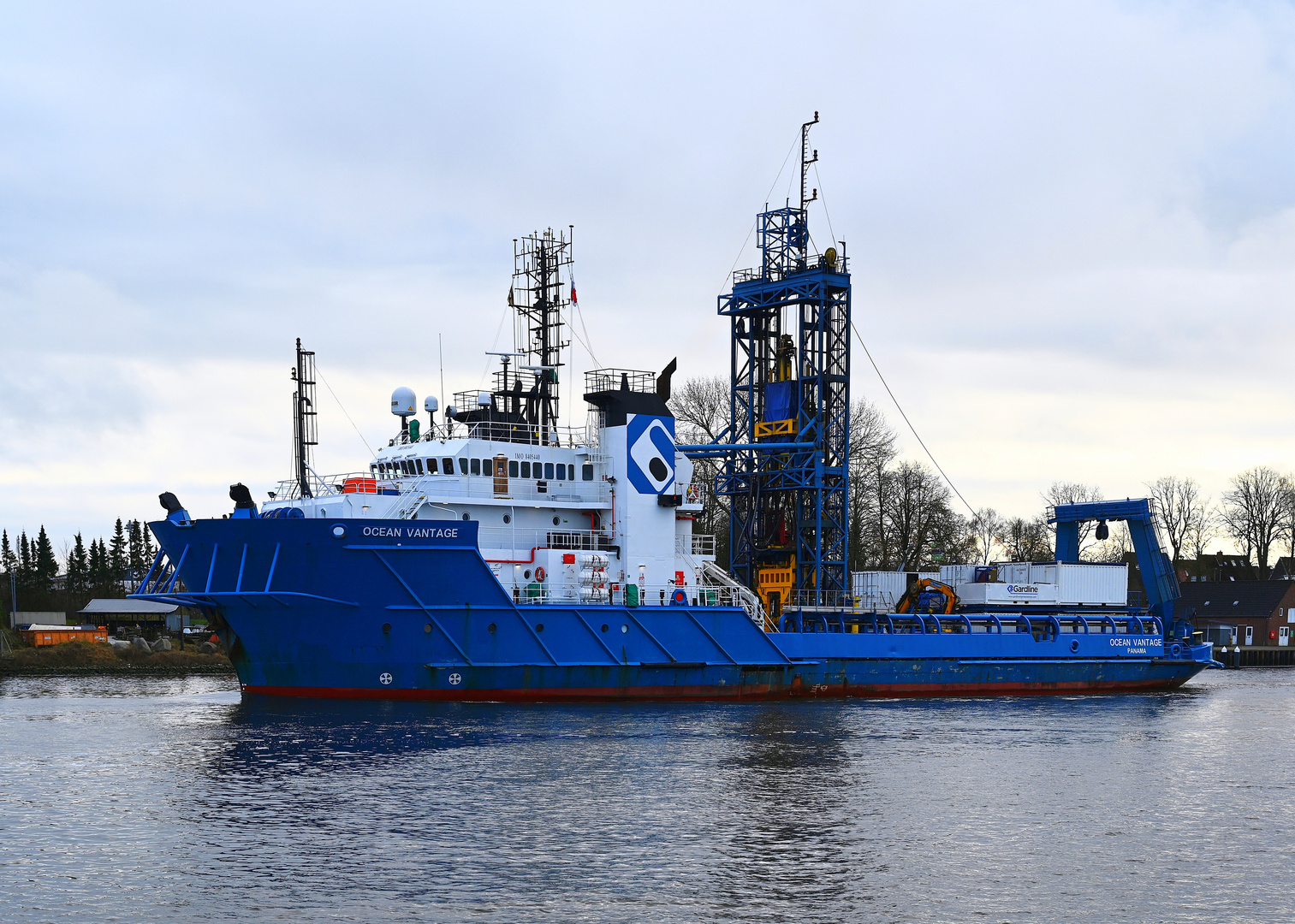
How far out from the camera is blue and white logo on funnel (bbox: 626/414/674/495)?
113 ft

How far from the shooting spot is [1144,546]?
142ft

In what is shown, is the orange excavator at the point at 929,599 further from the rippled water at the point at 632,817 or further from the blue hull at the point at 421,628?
the rippled water at the point at 632,817

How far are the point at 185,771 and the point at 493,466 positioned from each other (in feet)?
39.8

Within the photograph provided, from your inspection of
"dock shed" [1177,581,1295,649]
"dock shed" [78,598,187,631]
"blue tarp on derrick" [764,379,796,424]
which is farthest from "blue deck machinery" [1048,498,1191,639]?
"dock shed" [78,598,187,631]

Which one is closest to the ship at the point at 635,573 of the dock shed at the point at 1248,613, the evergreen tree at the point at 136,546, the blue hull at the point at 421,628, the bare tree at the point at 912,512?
the blue hull at the point at 421,628

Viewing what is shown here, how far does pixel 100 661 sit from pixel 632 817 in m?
41.2

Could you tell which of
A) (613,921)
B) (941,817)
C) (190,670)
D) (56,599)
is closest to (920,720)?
(941,817)

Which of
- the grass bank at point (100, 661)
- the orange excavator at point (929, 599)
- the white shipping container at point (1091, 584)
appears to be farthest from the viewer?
the grass bank at point (100, 661)

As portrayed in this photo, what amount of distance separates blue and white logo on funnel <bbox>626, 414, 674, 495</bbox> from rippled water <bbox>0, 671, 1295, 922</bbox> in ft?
20.9

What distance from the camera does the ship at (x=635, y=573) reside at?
2953 centimetres

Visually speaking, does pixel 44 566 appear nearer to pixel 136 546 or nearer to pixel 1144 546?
pixel 136 546

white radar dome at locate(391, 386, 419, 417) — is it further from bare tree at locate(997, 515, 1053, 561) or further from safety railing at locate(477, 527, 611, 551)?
bare tree at locate(997, 515, 1053, 561)

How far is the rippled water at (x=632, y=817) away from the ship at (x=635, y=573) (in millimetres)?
1681

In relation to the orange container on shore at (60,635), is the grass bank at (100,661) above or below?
below
